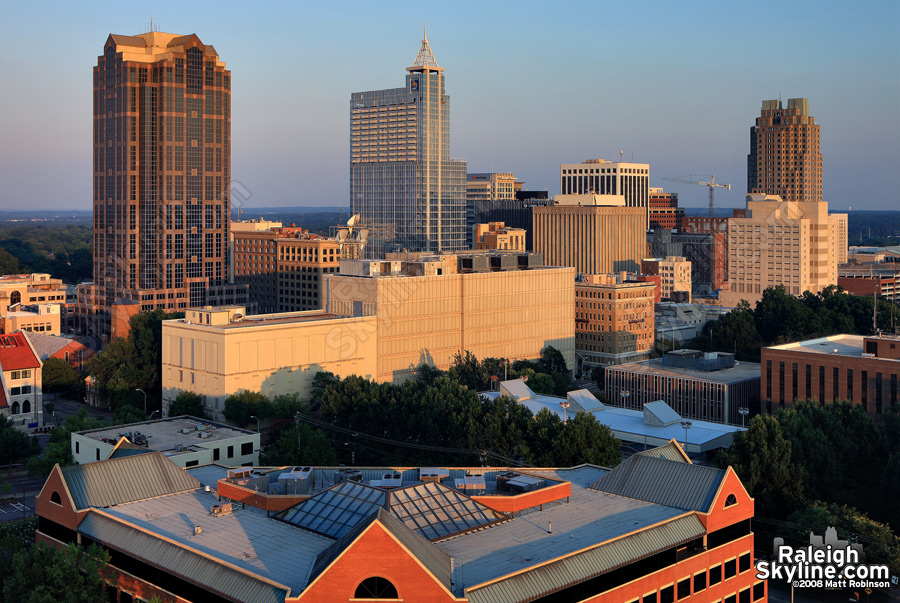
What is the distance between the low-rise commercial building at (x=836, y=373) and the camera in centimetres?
9400

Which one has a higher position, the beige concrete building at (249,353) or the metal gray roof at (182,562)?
the beige concrete building at (249,353)

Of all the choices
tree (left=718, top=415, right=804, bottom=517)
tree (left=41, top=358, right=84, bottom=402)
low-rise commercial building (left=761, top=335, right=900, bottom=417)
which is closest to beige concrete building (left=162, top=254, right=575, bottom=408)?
tree (left=41, top=358, right=84, bottom=402)

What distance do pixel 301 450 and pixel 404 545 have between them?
45.6 metres

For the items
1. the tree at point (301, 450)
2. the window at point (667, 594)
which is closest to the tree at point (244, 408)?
the tree at point (301, 450)

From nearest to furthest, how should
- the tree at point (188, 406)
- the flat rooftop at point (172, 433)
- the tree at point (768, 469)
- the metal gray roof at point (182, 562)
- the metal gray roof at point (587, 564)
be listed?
the metal gray roof at point (182, 562), the metal gray roof at point (587, 564), the tree at point (768, 469), the flat rooftop at point (172, 433), the tree at point (188, 406)

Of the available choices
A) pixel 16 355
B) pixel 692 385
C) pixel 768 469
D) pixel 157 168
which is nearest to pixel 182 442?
pixel 16 355

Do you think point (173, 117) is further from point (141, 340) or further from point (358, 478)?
point (358, 478)

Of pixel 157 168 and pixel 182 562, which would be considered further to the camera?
pixel 157 168

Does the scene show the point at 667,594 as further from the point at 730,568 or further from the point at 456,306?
the point at 456,306

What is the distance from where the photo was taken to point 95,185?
176375mm

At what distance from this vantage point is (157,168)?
16975 centimetres

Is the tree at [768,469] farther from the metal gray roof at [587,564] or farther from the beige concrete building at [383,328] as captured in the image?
the beige concrete building at [383,328]

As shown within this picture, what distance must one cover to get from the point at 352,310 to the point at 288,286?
5972 centimetres

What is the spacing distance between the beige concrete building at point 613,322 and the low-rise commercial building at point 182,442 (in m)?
80.6
